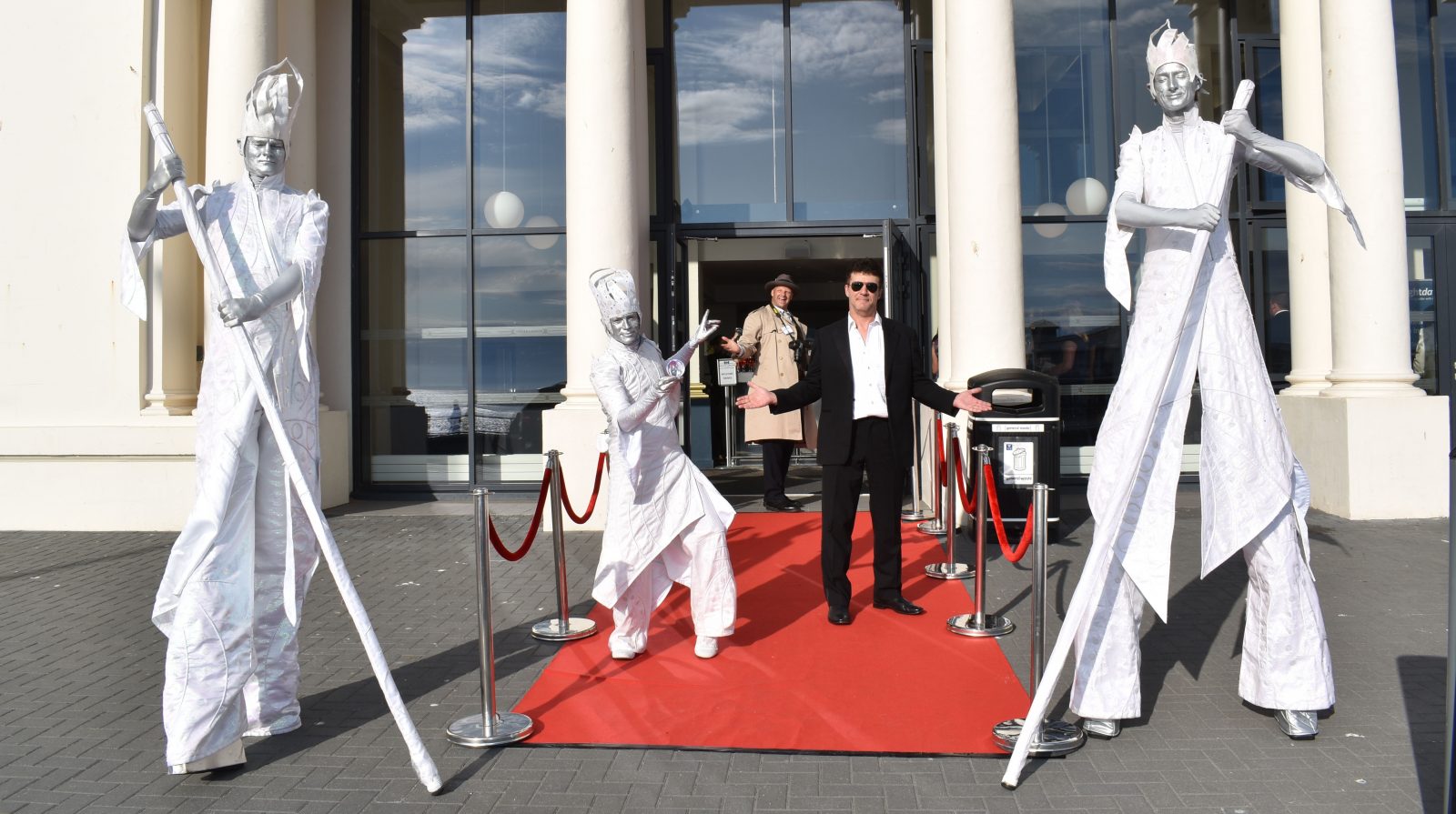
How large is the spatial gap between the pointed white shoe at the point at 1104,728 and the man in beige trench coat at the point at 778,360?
5.24 metres

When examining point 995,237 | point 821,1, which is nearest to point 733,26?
point 821,1

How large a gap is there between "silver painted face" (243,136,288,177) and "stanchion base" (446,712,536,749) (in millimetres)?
2280

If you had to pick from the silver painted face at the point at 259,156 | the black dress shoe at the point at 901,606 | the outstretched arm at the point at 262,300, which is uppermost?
the silver painted face at the point at 259,156

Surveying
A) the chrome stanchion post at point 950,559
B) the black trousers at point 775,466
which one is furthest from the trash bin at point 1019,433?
the black trousers at point 775,466

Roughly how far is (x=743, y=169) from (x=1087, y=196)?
11.9ft

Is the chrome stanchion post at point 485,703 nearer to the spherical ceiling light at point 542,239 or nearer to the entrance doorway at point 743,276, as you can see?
the entrance doorway at point 743,276

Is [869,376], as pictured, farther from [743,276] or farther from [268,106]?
[743,276]

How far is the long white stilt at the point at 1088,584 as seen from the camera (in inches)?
136

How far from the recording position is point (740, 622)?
18.7 ft

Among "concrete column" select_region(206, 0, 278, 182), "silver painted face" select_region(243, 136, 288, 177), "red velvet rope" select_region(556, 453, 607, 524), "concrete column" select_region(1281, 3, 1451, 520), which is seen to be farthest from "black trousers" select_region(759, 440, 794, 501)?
"silver painted face" select_region(243, 136, 288, 177)

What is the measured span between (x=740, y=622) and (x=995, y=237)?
416cm

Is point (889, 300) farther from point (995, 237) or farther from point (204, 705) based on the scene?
point (204, 705)

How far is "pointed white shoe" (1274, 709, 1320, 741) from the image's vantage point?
3.80m

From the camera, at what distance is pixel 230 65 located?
871cm
